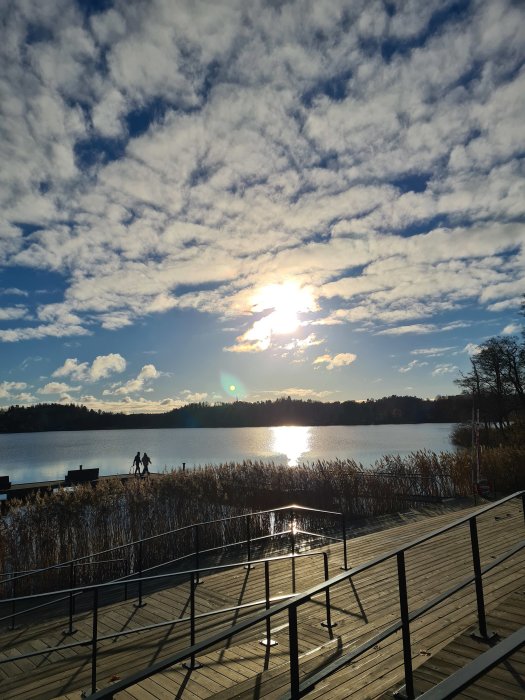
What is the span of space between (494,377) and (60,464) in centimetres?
4752

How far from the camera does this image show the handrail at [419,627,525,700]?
1870mm

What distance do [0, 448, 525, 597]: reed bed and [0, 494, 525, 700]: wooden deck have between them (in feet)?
5.99

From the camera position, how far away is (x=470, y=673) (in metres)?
1.93

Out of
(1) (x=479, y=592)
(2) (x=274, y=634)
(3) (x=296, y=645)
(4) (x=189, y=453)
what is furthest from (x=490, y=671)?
(4) (x=189, y=453)

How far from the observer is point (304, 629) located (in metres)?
6.45

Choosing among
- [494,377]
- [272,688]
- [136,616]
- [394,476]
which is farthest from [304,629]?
[494,377]

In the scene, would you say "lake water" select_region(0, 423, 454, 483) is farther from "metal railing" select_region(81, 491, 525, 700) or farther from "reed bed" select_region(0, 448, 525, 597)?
"metal railing" select_region(81, 491, 525, 700)

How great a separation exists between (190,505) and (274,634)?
10664mm

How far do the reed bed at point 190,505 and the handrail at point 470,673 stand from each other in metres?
8.64

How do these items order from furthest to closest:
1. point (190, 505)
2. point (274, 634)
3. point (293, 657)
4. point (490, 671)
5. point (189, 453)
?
1. point (189, 453)
2. point (190, 505)
3. point (274, 634)
4. point (490, 671)
5. point (293, 657)

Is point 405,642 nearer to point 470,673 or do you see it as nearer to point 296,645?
point 296,645

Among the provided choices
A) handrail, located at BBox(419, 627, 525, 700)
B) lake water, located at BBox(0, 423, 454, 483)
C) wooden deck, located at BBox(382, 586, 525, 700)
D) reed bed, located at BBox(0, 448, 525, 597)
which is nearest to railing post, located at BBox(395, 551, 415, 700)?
wooden deck, located at BBox(382, 586, 525, 700)

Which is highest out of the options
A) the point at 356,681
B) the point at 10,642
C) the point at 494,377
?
the point at 494,377

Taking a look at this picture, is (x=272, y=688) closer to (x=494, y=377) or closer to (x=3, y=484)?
(x=3, y=484)
